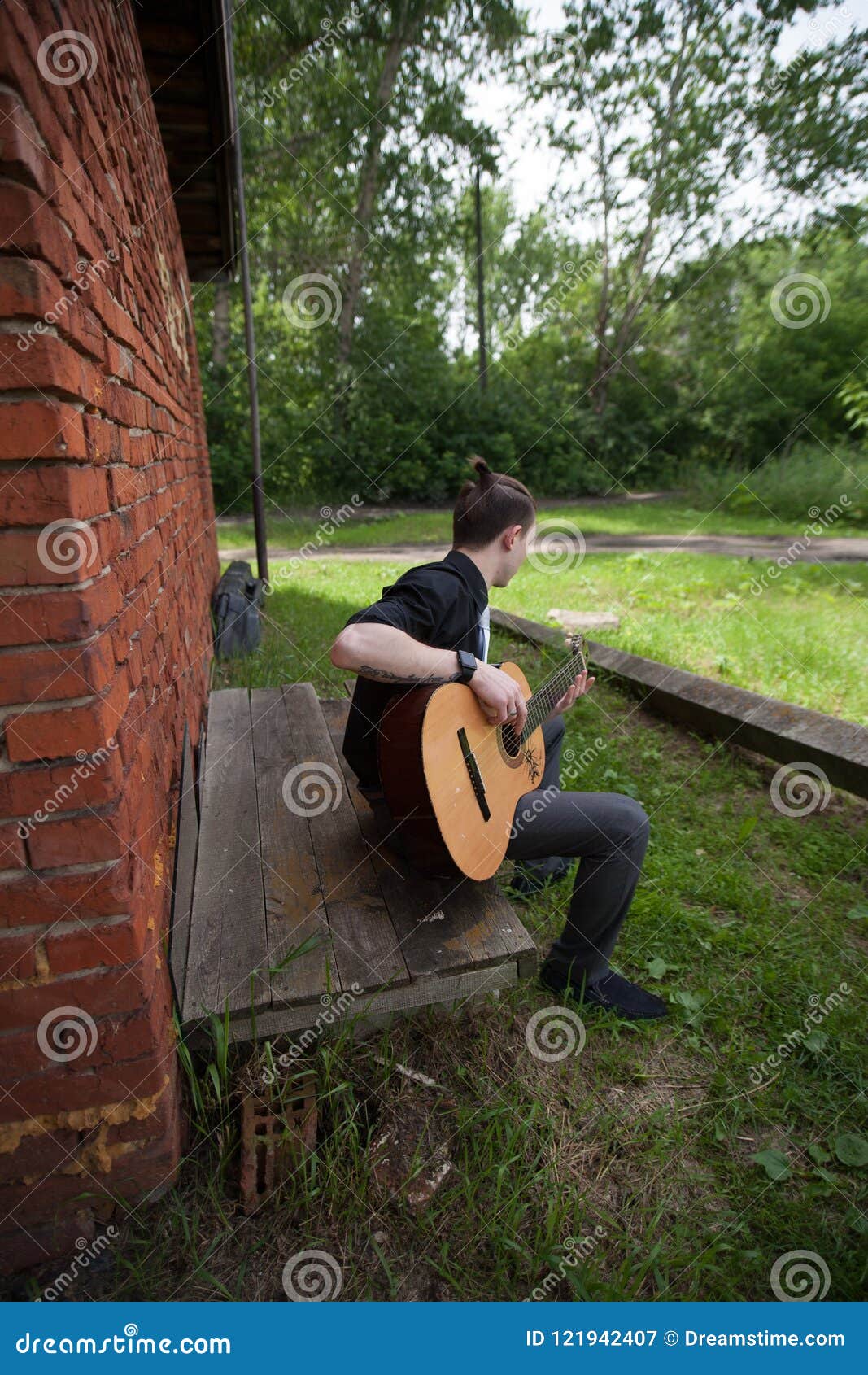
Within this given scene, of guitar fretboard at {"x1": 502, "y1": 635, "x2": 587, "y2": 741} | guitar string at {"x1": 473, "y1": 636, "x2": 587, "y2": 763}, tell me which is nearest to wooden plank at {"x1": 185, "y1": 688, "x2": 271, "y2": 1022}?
guitar string at {"x1": 473, "y1": 636, "x2": 587, "y2": 763}

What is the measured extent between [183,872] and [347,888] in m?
0.49

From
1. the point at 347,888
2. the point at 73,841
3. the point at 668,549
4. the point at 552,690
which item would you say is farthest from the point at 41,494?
the point at 668,549

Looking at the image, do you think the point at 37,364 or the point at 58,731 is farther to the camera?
the point at 58,731

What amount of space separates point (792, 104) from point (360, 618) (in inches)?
832

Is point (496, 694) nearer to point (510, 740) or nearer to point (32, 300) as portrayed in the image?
point (510, 740)

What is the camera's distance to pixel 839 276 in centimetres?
2148

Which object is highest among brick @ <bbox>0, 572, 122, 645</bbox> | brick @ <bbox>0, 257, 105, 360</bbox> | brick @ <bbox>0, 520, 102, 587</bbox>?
brick @ <bbox>0, 257, 105, 360</bbox>

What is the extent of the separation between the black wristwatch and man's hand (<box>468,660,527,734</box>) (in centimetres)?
1

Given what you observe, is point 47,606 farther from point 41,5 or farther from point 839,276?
point 839,276

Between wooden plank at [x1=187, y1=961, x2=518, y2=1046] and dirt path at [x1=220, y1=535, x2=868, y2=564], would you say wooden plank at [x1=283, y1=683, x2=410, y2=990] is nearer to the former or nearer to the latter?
wooden plank at [x1=187, y1=961, x2=518, y2=1046]

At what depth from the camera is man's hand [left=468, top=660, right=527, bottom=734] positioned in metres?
2.07

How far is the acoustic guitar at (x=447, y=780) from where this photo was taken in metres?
1.86

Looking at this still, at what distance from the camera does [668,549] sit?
36.4 feet
